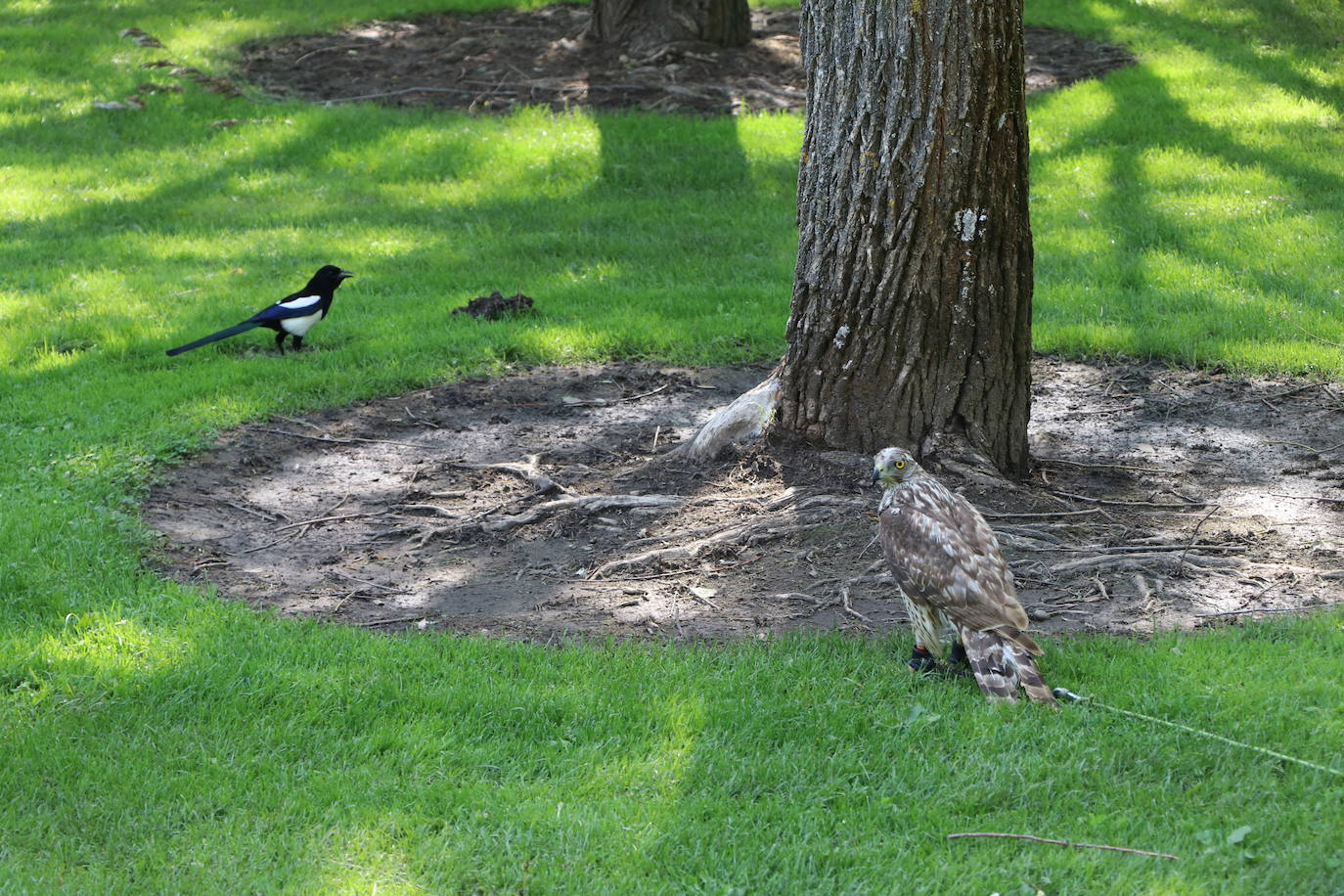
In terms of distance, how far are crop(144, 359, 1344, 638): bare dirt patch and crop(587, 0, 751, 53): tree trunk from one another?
9644 mm

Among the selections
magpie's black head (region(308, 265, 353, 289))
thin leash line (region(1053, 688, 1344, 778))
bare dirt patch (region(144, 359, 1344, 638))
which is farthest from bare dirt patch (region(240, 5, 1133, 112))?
thin leash line (region(1053, 688, 1344, 778))

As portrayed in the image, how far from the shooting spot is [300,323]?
9.82m

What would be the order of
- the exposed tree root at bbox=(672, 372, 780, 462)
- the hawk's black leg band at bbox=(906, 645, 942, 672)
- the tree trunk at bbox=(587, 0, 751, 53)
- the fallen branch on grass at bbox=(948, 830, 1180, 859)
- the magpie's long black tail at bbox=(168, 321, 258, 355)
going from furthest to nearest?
the tree trunk at bbox=(587, 0, 751, 53) → the magpie's long black tail at bbox=(168, 321, 258, 355) → the exposed tree root at bbox=(672, 372, 780, 462) → the hawk's black leg band at bbox=(906, 645, 942, 672) → the fallen branch on grass at bbox=(948, 830, 1180, 859)

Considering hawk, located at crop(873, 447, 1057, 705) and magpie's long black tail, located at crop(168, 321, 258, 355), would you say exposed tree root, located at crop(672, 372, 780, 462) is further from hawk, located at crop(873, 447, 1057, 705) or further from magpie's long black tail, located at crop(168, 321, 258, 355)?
magpie's long black tail, located at crop(168, 321, 258, 355)

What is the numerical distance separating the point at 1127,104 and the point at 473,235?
7.52 meters

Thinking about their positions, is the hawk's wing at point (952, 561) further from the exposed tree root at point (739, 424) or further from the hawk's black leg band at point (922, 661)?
the exposed tree root at point (739, 424)

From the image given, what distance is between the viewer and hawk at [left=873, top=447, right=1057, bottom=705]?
517 cm

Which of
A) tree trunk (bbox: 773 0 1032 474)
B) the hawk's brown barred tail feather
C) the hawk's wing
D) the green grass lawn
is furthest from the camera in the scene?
tree trunk (bbox: 773 0 1032 474)

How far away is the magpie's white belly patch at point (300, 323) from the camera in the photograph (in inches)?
384

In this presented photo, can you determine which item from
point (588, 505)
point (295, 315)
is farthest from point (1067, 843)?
point (295, 315)

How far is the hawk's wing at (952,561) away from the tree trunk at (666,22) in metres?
12.9

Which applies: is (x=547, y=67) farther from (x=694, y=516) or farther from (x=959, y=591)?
(x=959, y=591)

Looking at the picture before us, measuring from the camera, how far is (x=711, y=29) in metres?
17.5

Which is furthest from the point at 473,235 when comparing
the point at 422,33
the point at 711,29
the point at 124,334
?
the point at 422,33
